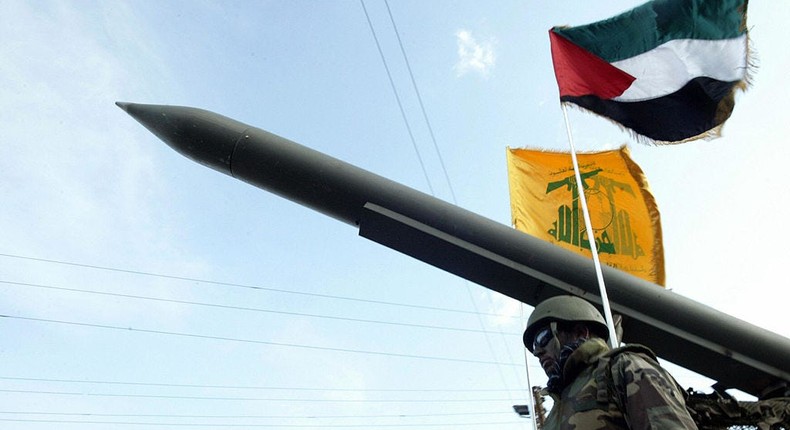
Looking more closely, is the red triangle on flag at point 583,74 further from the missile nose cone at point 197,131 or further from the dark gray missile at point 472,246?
the missile nose cone at point 197,131

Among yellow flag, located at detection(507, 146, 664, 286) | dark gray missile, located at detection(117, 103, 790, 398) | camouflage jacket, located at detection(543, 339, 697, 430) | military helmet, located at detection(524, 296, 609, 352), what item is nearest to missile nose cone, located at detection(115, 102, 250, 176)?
dark gray missile, located at detection(117, 103, 790, 398)

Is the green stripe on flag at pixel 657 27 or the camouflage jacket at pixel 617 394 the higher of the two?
the green stripe on flag at pixel 657 27

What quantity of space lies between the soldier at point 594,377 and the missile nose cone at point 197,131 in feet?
10.4

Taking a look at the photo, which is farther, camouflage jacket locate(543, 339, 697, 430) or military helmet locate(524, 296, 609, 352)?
military helmet locate(524, 296, 609, 352)

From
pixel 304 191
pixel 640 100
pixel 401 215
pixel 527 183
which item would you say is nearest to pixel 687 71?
pixel 640 100

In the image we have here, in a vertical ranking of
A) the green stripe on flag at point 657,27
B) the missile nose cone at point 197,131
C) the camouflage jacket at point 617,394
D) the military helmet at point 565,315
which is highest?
the green stripe on flag at point 657,27

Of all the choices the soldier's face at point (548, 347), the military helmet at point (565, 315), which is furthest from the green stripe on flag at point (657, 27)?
the soldier's face at point (548, 347)

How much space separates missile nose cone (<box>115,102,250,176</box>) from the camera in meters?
4.87

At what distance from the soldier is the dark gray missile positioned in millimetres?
2036

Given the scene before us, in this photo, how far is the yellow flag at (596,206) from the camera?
5348 mm

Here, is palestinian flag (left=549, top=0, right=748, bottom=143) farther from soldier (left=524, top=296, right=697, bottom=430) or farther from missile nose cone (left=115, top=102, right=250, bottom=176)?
soldier (left=524, top=296, right=697, bottom=430)

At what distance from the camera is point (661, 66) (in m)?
5.55

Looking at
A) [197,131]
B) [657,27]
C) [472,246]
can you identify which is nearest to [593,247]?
[472,246]

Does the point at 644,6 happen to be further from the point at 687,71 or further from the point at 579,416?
the point at 579,416
